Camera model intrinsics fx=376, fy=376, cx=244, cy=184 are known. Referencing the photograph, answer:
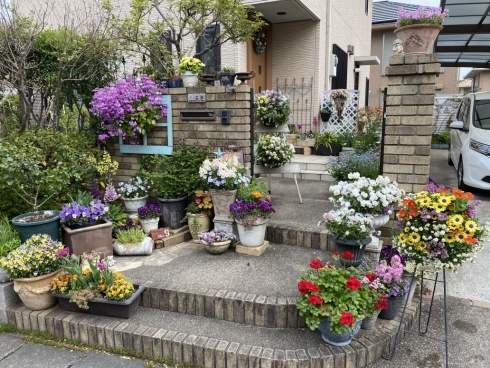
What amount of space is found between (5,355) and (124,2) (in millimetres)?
8063

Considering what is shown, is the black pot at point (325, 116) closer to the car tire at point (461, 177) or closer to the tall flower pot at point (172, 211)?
the car tire at point (461, 177)

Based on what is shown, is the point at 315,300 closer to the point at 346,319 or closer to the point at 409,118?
the point at 346,319

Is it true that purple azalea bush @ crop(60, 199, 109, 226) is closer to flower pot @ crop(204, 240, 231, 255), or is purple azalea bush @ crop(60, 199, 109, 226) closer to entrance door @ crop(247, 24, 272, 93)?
flower pot @ crop(204, 240, 231, 255)

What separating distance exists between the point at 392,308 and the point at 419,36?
240 cm

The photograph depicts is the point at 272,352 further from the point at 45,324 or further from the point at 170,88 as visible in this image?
the point at 170,88

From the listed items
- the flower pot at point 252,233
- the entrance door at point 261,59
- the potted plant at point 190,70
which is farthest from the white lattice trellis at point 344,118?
the flower pot at point 252,233

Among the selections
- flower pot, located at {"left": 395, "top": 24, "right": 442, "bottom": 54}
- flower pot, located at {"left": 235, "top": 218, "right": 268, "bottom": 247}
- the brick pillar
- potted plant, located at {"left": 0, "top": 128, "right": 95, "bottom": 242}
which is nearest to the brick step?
potted plant, located at {"left": 0, "top": 128, "right": 95, "bottom": 242}

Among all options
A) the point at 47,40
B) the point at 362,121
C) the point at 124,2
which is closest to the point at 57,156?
the point at 47,40

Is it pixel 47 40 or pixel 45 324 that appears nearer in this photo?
pixel 45 324

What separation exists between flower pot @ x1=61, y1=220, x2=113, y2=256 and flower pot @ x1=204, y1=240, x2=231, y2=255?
3.27ft

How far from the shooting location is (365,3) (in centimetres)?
1451

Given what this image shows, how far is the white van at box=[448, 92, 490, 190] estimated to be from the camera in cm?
617

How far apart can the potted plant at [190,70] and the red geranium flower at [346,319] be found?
11.1 feet

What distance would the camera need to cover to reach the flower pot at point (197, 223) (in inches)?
167
